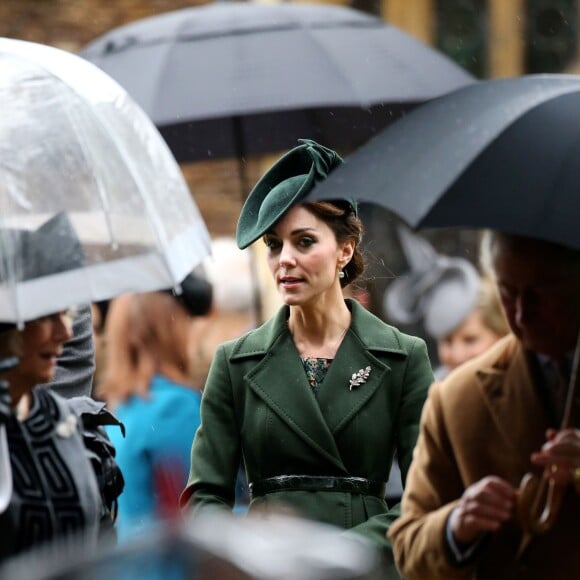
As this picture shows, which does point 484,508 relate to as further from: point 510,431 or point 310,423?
point 310,423

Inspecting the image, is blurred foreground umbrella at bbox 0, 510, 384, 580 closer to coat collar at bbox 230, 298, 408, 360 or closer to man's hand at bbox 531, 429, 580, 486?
man's hand at bbox 531, 429, 580, 486

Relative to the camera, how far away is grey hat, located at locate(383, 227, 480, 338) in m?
8.54

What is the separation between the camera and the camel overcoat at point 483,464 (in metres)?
4.23

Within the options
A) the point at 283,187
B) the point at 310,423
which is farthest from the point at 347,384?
the point at 283,187

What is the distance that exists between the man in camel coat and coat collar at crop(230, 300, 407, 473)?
1027mm

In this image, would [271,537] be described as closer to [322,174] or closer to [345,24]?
[322,174]

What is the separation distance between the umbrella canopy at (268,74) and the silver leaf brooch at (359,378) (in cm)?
317

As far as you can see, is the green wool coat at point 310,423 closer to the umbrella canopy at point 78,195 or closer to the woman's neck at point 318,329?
the woman's neck at point 318,329

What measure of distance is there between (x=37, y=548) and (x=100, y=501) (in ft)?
0.87

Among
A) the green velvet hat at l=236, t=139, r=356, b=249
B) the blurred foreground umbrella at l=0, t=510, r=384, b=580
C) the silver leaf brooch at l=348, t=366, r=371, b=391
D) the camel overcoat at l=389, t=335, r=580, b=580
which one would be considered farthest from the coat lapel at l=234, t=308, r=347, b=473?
the blurred foreground umbrella at l=0, t=510, r=384, b=580

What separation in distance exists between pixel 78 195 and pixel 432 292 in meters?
4.62

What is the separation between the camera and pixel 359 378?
5.46 meters

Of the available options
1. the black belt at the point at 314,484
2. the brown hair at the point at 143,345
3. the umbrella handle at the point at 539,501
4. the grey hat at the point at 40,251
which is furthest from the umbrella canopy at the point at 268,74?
the umbrella handle at the point at 539,501

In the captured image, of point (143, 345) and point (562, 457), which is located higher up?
point (562, 457)
